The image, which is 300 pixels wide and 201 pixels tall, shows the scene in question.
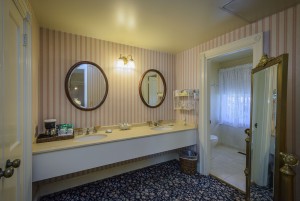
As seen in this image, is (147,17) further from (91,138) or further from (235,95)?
(235,95)

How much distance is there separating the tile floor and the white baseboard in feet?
2.73

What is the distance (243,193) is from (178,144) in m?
1.08

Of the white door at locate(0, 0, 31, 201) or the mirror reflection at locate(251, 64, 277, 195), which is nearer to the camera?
the white door at locate(0, 0, 31, 201)

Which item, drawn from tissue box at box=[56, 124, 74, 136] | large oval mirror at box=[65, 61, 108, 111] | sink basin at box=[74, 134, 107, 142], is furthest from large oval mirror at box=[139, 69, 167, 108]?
tissue box at box=[56, 124, 74, 136]

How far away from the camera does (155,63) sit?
3.03 m

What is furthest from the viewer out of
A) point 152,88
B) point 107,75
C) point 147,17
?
point 152,88

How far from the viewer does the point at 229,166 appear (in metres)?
2.86

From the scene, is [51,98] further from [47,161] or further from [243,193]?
[243,193]

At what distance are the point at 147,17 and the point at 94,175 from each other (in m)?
2.40

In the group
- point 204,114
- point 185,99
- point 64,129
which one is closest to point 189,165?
point 204,114

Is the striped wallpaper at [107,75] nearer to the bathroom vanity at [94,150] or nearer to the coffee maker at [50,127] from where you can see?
the coffee maker at [50,127]

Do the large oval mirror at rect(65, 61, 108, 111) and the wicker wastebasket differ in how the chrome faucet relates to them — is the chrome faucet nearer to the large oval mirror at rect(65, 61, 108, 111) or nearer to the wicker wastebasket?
the wicker wastebasket

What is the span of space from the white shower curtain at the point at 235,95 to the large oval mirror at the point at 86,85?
3.12 meters

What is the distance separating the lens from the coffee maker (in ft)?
6.32
